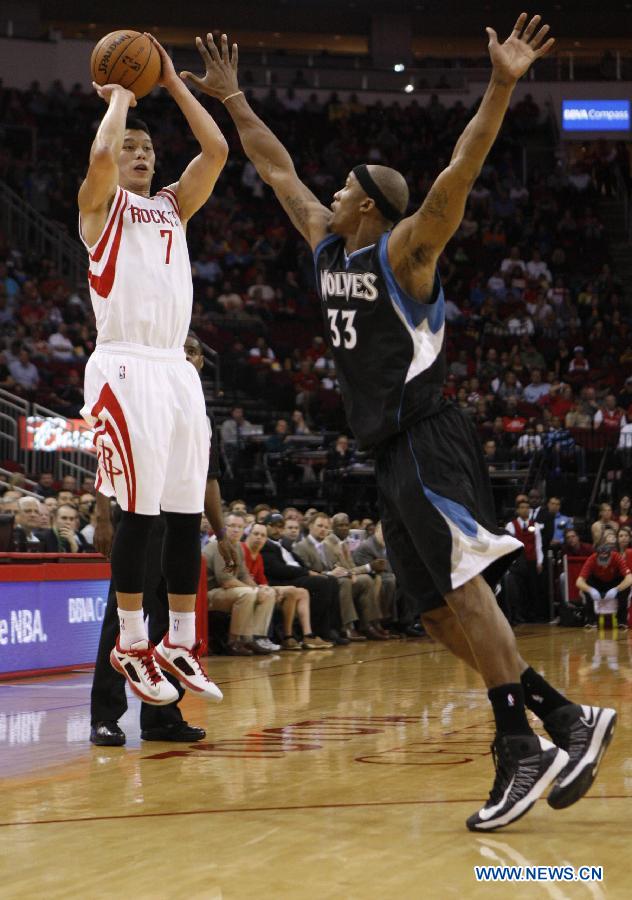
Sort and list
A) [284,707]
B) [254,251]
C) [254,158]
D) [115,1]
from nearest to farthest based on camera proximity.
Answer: [254,158] → [284,707] → [254,251] → [115,1]

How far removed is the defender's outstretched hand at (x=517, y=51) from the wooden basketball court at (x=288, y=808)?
2.37 metres

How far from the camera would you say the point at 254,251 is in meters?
24.7

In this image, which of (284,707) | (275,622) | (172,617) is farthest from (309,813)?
(275,622)

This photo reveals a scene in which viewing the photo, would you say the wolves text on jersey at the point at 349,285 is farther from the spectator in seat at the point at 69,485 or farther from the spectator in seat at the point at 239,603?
the spectator in seat at the point at 69,485

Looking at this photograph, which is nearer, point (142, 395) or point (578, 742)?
point (578, 742)

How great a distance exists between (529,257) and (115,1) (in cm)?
1191

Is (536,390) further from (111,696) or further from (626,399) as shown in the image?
(111,696)

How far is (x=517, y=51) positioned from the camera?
13.3ft

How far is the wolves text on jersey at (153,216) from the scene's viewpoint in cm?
516

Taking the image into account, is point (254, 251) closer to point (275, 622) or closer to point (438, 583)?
point (275, 622)

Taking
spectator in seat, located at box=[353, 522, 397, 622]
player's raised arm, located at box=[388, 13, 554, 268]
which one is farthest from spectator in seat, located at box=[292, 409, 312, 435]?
player's raised arm, located at box=[388, 13, 554, 268]

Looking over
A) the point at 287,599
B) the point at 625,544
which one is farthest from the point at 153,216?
the point at 625,544
